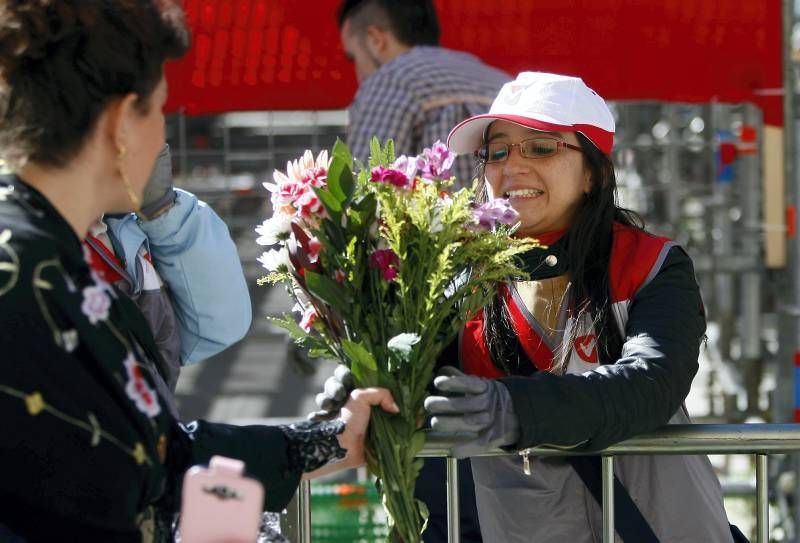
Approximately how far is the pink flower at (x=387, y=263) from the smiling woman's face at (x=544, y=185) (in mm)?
514

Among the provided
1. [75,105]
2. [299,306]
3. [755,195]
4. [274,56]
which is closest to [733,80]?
[755,195]

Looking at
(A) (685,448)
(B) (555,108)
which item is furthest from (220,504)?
(B) (555,108)

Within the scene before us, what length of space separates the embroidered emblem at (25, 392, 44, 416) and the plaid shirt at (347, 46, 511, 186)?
2.56 m

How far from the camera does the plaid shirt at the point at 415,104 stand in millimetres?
4230

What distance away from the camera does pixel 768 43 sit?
189 inches

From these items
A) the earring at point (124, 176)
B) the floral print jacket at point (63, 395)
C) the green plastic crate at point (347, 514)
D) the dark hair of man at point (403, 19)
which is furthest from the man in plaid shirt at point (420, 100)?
the floral print jacket at point (63, 395)

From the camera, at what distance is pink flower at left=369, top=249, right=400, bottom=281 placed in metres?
2.22

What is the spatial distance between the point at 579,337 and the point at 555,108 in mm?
477

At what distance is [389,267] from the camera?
87.4 inches

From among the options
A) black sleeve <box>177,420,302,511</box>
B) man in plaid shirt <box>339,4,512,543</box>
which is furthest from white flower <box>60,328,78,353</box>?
man in plaid shirt <box>339,4,512,543</box>

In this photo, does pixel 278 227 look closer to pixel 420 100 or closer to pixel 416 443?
pixel 416 443

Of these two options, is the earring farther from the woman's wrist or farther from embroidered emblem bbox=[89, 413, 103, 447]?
the woman's wrist

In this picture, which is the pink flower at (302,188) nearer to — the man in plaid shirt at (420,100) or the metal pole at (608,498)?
the metal pole at (608,498)

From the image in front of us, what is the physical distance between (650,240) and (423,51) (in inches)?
78.7
